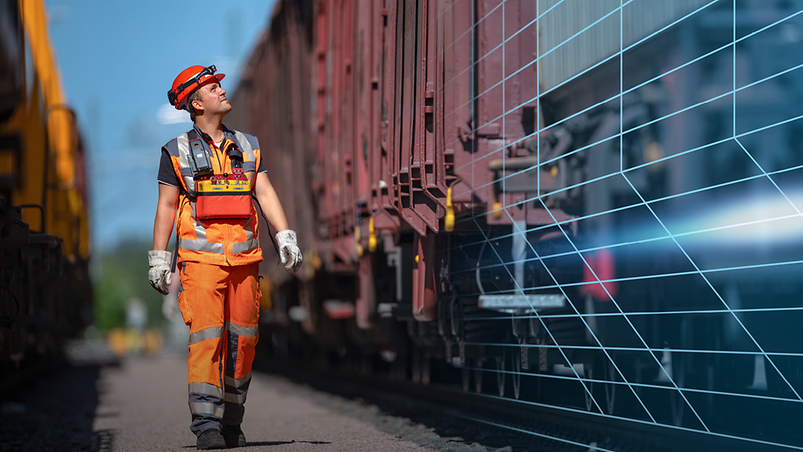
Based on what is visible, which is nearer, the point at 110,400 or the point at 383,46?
the point at 383,46

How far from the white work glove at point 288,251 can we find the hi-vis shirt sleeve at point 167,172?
560mm

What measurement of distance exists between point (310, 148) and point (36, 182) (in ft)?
10.0

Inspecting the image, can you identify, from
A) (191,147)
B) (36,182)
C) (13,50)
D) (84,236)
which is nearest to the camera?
(191,147)

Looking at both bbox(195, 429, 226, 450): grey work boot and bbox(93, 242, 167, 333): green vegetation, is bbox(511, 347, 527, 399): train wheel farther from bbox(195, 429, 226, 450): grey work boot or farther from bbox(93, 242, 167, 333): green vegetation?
bbox(93, 242, 167, 333): green vegetation

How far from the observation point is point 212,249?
430 cm

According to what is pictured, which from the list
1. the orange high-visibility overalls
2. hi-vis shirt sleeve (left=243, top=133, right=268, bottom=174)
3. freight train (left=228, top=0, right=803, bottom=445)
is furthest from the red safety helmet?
freight train (left=228, top=0, right=803, bottom=445)

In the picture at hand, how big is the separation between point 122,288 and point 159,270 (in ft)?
270

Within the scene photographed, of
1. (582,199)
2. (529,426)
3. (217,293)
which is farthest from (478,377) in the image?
(217,293)

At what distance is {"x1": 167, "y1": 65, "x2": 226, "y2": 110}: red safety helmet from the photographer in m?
4.40

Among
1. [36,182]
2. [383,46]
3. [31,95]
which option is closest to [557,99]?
[383,46]

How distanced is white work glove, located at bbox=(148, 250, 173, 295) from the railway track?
5.89ft

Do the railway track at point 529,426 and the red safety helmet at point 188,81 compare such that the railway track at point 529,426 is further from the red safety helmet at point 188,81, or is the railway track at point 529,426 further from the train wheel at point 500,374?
the red safety helmet at point 188,81

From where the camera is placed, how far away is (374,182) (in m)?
7.30

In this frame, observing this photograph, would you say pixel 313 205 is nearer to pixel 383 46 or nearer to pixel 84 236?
pixel 383 46
